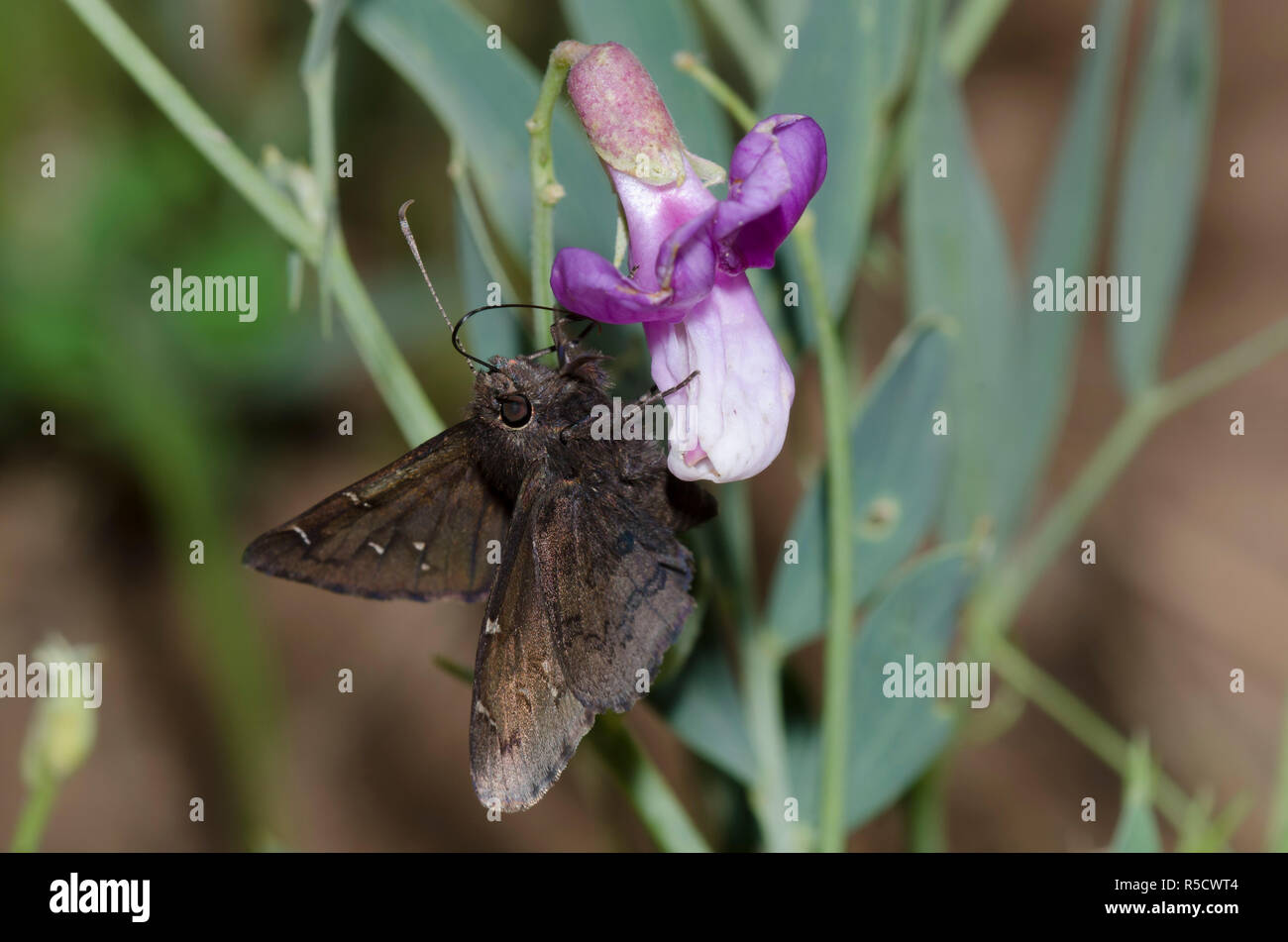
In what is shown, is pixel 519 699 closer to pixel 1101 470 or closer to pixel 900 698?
pixel 900 698

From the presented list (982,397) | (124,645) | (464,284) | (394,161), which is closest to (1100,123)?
(982,397)

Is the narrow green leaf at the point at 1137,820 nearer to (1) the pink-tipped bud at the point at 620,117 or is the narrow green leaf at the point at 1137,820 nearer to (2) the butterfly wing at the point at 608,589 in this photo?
(2) the butterfly wing at the point at 608,589

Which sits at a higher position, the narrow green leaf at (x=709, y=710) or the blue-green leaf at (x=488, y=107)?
the blue-green leaf at (x=488, y=107)

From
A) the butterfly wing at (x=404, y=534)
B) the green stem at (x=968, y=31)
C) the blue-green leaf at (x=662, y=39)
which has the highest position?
the green stem at (x=968, y=31)

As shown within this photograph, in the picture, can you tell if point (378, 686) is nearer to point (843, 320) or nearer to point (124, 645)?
point (124, 645)

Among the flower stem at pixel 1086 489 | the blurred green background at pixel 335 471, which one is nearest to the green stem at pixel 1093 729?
the blurred green background at pixel 335 471

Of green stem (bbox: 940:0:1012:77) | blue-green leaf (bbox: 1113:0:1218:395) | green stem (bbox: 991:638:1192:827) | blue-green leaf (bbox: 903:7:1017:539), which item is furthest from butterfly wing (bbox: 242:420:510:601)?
green stem (bbox: 991:638:1192:827)

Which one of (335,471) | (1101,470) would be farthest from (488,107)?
(335,471)
